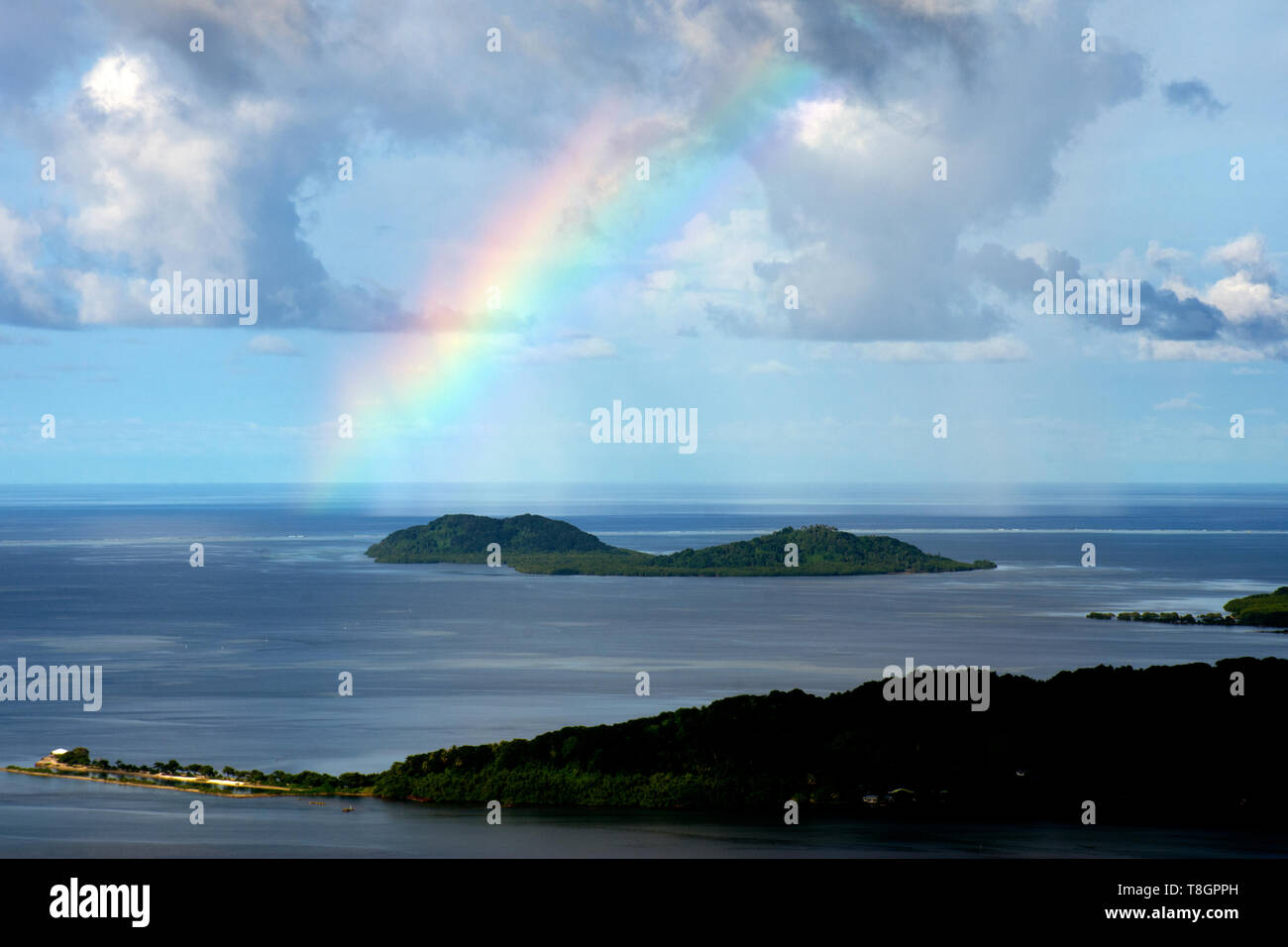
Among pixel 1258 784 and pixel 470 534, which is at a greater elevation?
pixel 470 534

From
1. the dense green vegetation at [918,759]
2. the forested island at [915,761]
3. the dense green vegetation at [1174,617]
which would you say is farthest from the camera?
the dense green vegetation at [1174,617]

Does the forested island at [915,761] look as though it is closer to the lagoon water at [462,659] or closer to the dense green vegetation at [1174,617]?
the lagoon water at [462,659]

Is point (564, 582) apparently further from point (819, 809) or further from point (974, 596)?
point (819, 809)

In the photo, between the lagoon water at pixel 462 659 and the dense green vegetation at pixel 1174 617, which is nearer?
the lagoon water at pixel 462 659

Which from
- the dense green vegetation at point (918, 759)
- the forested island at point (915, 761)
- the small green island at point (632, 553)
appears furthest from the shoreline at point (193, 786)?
the small green island at point (632, 553)

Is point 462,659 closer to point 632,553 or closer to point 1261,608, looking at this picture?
point 1261,608

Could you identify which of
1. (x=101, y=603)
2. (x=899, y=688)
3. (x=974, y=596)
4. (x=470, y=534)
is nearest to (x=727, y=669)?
(x=899, y=688)

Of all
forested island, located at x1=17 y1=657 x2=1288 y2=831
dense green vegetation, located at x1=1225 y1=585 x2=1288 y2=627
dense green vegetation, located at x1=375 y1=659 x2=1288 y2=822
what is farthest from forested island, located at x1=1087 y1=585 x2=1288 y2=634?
forested island, located at x1=17 y1=657 x2=1288 y2=831
